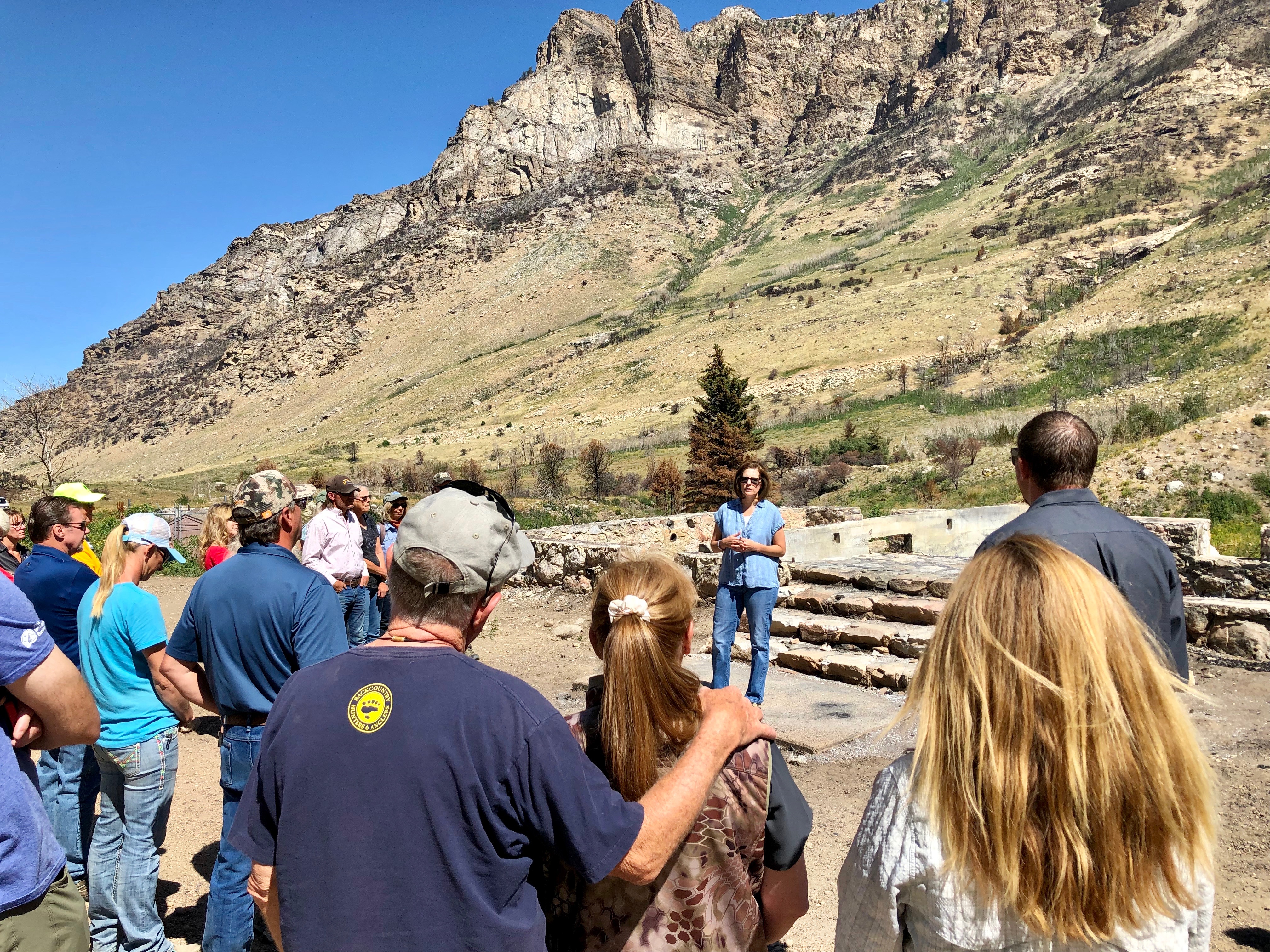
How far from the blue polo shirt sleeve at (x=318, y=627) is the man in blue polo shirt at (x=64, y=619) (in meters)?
1.16

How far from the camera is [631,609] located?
1712 mm

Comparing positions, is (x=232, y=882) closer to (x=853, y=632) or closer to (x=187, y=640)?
(x=187, y=640)

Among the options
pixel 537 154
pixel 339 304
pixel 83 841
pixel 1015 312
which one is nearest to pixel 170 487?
pixel 83 841

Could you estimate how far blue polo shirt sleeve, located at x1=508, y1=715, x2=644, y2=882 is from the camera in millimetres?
1428

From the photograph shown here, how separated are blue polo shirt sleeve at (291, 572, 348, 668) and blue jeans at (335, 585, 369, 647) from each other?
12.9 feet

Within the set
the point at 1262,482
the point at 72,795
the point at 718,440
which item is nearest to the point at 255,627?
the point at 72,795

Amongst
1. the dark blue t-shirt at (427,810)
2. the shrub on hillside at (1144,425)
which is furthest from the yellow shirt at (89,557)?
the shrub on hillside at (1144,425)

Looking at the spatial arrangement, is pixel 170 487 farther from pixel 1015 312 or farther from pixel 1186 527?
pixel 1015 312

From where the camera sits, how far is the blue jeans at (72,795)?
3275 millimetres

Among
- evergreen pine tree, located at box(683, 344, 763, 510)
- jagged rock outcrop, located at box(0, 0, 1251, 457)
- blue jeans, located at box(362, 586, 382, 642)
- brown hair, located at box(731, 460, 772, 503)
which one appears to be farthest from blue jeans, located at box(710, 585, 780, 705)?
jagged rock outcrop, located at box(0, 0, 1251, 457)

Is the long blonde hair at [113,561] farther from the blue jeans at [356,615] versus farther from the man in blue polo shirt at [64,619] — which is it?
the blue jeans at [356,615]

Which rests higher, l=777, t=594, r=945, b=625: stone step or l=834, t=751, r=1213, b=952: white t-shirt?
l=834, t=751, r=1213, b=952: white t-shirt

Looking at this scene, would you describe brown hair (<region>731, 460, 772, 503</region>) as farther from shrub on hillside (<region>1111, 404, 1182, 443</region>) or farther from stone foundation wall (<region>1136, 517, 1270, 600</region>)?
shrub on hillside (<region>1111, 404, 1182, 443</region>)

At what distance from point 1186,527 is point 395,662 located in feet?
32.0
